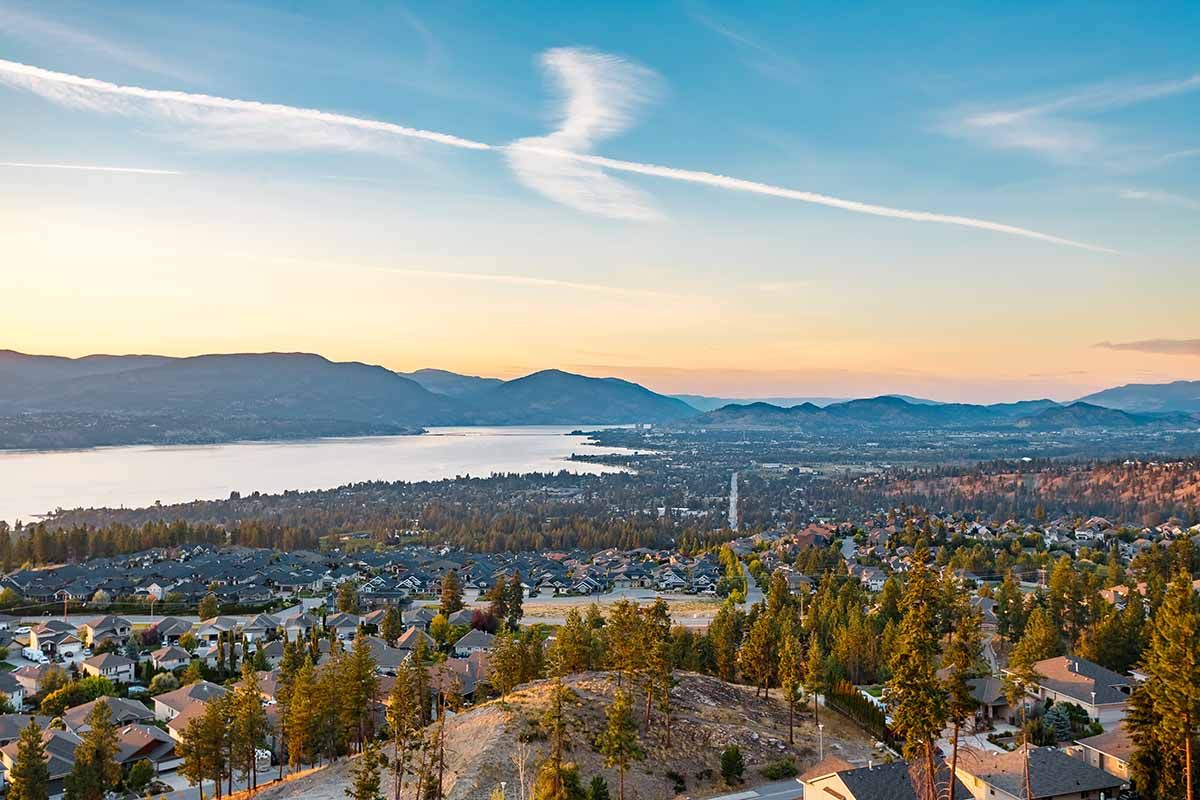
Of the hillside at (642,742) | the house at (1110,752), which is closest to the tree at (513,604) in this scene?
the hillside at (642,742)

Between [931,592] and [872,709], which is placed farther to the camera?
[872,709]

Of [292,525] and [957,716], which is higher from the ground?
[957,716]

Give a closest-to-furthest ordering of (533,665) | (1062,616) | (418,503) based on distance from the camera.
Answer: (533,665)
(1062,616)
(418,503)

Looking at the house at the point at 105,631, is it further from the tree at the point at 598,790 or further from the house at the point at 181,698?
the tree at the point at 598,790

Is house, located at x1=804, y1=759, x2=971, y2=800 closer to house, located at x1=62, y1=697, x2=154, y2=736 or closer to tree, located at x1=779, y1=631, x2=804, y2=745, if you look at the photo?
tree, located at x1=779, y1=631, x2=804, y2=745

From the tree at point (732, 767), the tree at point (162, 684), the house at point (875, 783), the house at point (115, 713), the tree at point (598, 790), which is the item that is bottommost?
the tree at point (162, 684)

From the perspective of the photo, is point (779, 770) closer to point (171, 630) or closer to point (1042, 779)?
point (1042, 779)

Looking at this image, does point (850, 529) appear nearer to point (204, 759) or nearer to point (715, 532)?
point (715, 532)

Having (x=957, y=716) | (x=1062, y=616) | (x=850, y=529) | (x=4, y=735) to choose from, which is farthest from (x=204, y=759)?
(x=850, y=529)
